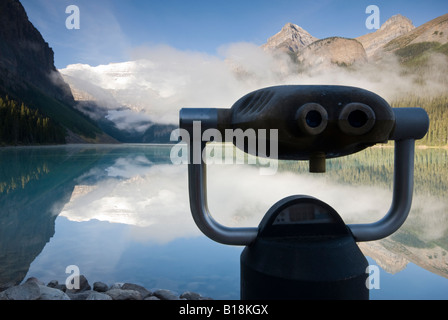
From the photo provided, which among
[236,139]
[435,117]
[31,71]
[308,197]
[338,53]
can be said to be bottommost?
[308,197]

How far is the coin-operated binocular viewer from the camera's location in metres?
1.16

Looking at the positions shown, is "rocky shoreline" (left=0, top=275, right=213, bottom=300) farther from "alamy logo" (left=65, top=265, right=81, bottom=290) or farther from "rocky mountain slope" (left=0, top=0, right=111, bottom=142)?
"rocky mountain slope" (left=0, top=0, right=111, bottom=142)

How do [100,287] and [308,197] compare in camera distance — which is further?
[100,287]

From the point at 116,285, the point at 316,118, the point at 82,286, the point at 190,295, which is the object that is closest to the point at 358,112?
the point at 316,118

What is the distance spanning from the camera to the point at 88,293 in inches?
110

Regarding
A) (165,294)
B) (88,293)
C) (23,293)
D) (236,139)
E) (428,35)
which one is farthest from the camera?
(428,35)

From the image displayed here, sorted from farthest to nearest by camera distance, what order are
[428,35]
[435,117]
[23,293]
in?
[428,35] → [435,117] → [23,293]

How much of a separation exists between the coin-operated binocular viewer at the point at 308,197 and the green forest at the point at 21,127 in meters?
51.2

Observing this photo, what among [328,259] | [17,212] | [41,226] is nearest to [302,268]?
[328,259]

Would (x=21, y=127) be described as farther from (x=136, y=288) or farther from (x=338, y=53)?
(x=338, y=53)

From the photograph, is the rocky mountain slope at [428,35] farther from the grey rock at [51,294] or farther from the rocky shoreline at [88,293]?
the grey rock at [51,294]

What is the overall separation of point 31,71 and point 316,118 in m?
122
